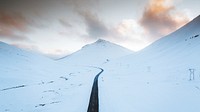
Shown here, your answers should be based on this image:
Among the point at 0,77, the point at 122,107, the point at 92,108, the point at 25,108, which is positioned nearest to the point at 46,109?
the point at 25,108

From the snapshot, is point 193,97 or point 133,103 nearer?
point 193,97

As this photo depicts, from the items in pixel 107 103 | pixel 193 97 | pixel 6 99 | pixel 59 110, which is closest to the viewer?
pixel 193 97

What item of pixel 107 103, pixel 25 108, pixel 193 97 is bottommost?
pixel 25 108

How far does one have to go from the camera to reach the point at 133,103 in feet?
52.8

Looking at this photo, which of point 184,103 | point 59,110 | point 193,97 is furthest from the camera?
point 59,110

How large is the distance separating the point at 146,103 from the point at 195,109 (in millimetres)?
4010

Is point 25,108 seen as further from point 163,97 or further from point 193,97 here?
point 193,97

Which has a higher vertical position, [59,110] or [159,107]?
[159,107]

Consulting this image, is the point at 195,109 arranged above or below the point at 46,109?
above

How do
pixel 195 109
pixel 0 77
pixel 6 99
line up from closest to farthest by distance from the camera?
pixel 195 109
pixel 6 99
pixel 0 77

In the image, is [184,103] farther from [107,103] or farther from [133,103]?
[107,103]

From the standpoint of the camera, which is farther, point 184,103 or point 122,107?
point 122,107

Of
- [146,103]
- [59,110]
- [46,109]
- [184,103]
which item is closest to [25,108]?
[46,109]

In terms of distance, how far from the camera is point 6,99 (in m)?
21.2
